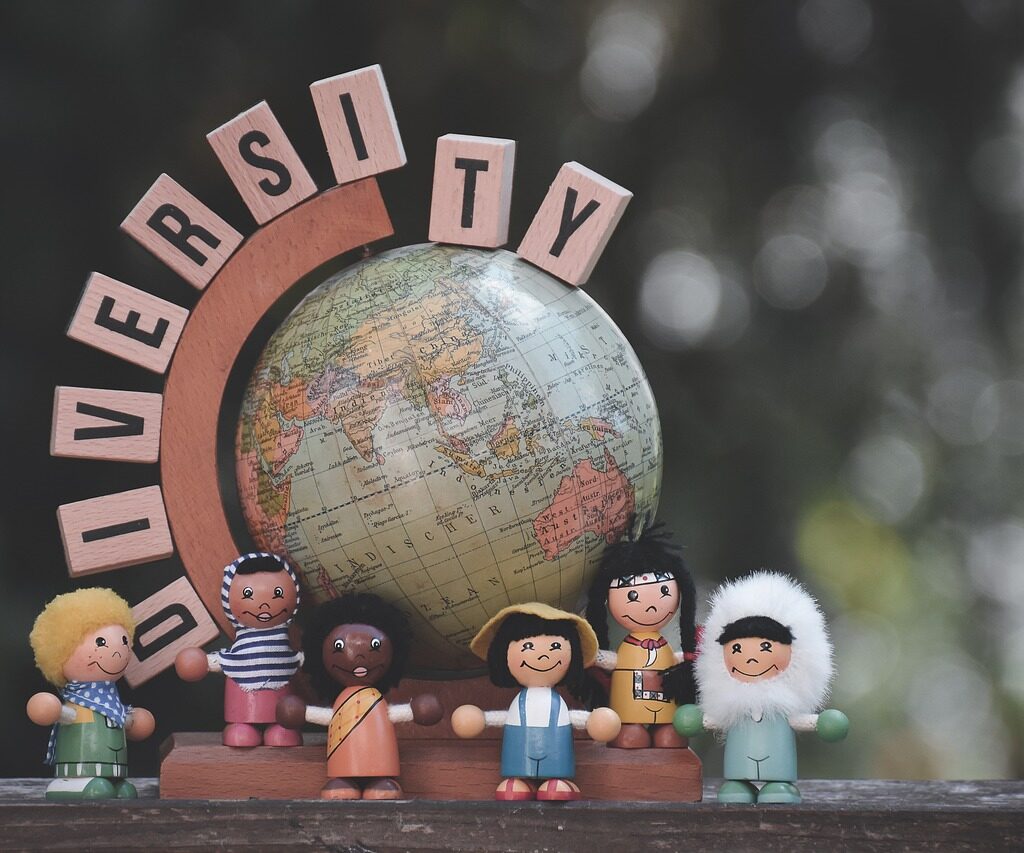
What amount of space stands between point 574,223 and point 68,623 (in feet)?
2.52

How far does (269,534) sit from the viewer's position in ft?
5.85

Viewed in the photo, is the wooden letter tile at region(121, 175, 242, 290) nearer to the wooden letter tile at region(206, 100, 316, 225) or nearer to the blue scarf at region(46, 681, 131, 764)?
the wooden letter tile at region(206, 100, 316, 225)

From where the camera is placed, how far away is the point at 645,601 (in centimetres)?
171

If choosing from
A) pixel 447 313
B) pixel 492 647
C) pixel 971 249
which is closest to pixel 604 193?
pixel 447 313

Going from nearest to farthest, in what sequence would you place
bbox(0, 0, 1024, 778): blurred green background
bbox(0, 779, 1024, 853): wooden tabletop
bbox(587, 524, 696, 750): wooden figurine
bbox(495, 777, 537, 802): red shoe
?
bbox(0, 779, 1024, 853): wooden tabletop < bbox(495, 777, 537, 802): red shoe < bbox(587, 524, 696, 750): wooden figurine < bbox(0, 0, 1024, 778): blurred green background

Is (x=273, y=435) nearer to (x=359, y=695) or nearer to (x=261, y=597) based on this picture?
(x=261, y=597)

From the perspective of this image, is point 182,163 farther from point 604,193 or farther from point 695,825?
point 695,825

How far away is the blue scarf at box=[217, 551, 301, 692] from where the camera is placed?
1.72 metres

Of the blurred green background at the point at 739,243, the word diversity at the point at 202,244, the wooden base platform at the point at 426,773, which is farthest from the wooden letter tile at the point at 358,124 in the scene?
the blurred green background at the point at 739,243

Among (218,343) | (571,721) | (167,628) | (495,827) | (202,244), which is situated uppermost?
(202,244)

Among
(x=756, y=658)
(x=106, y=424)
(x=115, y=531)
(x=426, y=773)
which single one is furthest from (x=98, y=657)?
(x=756, y=658)

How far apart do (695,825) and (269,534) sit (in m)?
0.62

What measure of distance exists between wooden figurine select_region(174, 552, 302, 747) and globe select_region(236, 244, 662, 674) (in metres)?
0.05

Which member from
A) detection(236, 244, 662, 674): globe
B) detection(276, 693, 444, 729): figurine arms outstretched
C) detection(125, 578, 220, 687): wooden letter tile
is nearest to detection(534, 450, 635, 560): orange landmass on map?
detection(236, 244, 662, 674): globe
